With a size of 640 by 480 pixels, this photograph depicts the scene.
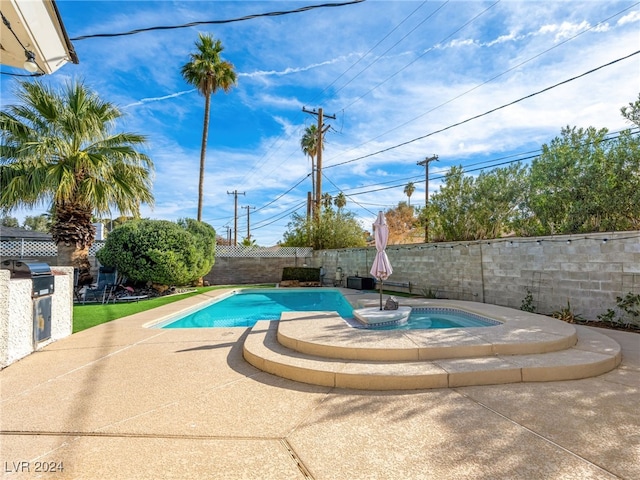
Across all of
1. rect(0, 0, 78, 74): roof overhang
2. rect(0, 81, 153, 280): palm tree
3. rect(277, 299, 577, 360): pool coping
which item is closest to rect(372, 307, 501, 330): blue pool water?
rect(277, 299, 577, 360): pool coping

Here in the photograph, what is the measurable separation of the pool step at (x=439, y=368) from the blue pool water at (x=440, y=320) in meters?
2.29

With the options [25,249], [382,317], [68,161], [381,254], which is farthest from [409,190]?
[25,249]

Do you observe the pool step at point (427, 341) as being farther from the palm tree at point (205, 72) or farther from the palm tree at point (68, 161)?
the palm tree at point (205, 72)

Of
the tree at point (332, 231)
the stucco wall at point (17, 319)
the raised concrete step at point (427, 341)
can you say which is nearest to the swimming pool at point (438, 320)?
the raised concrete step at point (427, 341)

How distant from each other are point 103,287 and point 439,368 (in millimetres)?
10747

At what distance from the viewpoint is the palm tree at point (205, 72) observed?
17.5 m

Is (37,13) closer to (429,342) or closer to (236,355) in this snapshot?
(236,355)

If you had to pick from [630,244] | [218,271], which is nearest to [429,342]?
[630,244]

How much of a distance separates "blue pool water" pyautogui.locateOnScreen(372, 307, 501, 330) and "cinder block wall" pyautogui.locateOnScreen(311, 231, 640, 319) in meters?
1.81

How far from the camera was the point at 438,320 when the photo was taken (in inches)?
298

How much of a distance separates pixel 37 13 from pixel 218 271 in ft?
51.3

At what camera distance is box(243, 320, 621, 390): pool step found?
353 centimetres

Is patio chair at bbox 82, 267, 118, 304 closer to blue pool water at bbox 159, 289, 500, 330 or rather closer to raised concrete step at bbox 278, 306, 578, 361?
blue pool water at bbox 159, 289, 500, 330

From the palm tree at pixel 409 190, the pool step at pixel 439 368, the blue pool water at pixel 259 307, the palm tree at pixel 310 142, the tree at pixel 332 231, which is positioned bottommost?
the blue pool water at pixel 259 307
